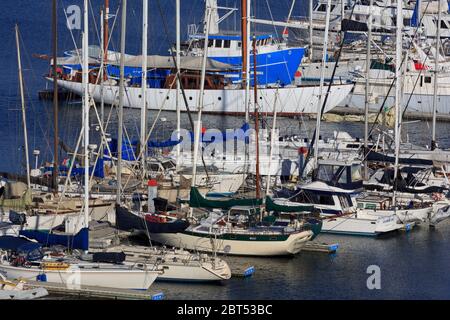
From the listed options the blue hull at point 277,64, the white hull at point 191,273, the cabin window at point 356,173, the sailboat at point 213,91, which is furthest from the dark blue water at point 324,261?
the blue hull at point 277,64

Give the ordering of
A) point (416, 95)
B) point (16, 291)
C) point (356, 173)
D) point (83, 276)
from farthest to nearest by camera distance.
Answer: point (416, 95), point (356, 173), point (83, 276), point (16, 291)

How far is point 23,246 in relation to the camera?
35.2 metres

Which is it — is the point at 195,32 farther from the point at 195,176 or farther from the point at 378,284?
the point at 378,284

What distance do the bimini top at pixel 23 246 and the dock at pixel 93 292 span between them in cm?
103

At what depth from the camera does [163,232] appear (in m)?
39.2

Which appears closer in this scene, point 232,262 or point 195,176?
point 232,262

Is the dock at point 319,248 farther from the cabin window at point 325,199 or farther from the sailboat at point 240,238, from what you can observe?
the cabin window at point 325,199

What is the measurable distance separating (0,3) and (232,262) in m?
73.5

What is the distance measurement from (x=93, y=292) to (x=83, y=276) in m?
0.55

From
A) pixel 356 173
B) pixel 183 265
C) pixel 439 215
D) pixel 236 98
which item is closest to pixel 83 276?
pixel 183 265

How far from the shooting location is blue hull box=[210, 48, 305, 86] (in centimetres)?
7500

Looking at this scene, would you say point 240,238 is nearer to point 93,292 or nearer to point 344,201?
point 344,201

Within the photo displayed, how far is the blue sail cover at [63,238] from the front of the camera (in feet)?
117
